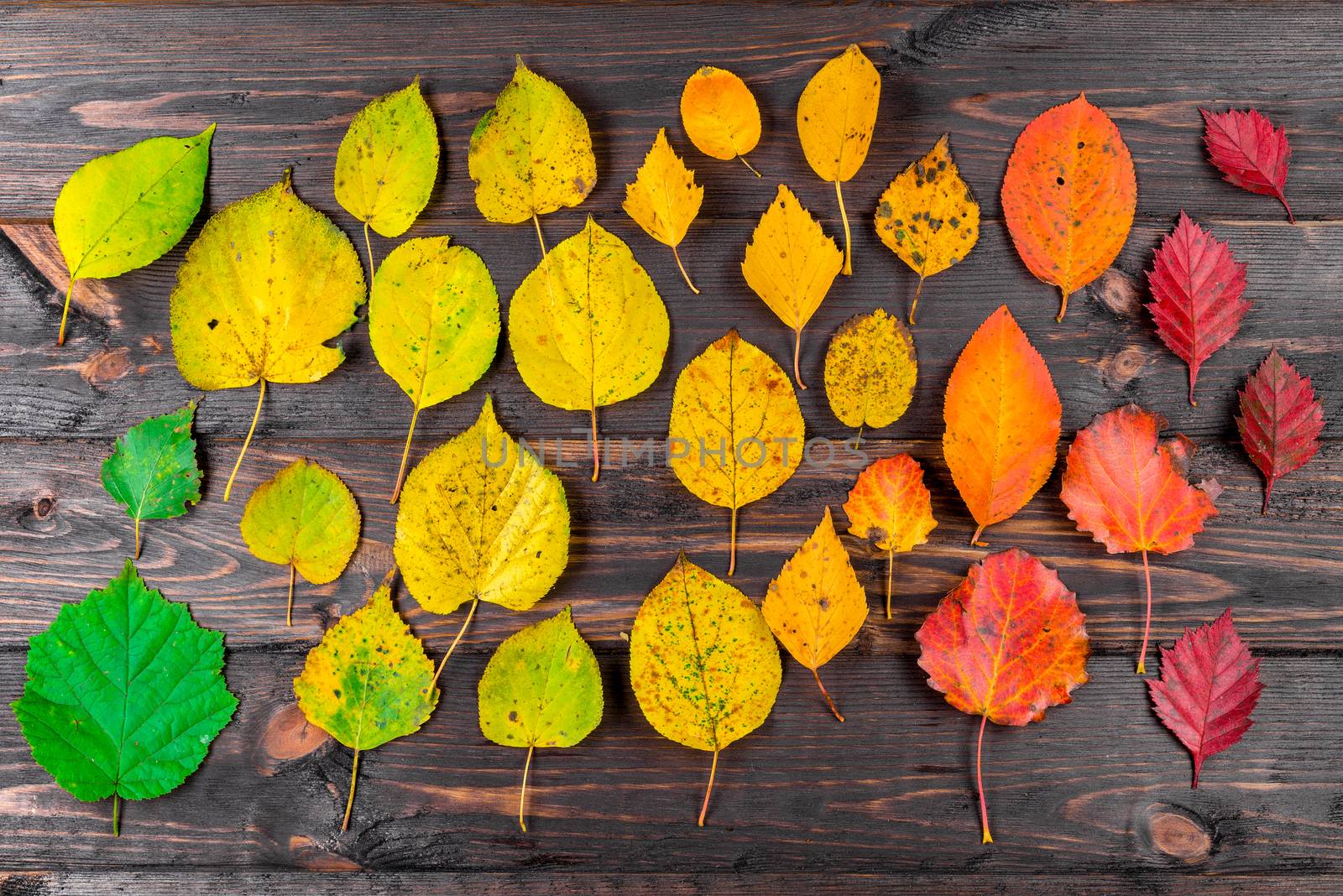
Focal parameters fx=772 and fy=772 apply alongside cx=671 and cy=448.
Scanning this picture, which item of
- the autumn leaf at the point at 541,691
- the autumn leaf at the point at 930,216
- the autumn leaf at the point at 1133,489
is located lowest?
the autumn leaf at the point at 541,691

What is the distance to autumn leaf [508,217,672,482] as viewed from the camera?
0.66m

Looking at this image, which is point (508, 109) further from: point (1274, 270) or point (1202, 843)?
point (1202, 843)

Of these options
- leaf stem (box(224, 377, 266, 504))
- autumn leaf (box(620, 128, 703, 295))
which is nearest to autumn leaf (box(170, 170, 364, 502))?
leaf stem (box(224, 377, 266, 504))

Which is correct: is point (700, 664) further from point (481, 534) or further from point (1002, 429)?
point (1002, 429)

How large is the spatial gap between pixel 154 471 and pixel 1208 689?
0.91 meters

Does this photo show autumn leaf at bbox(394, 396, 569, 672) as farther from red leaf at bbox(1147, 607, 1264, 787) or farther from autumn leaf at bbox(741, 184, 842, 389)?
red leaf at bbox(1147, 607, 1264, 787)

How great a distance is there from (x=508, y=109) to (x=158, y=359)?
1.25 ft

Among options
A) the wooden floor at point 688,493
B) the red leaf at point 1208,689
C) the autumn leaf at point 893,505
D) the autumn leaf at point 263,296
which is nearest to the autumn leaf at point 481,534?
the wooden floor at point 688,493

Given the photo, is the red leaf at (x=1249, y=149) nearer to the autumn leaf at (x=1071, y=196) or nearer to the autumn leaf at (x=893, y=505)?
the autumn leaf at (x=1071, y=196)

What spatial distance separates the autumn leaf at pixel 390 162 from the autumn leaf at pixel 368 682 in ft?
1.07

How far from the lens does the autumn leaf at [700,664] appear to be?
631mm

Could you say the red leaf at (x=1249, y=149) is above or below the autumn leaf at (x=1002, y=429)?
above

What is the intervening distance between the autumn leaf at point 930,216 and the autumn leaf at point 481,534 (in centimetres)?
37

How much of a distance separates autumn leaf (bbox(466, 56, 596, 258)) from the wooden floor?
0.02 meters
